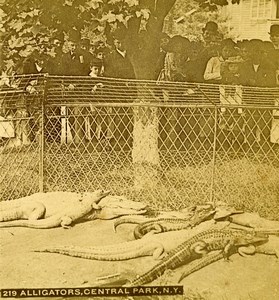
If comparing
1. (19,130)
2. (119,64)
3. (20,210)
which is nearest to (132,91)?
(119,64)

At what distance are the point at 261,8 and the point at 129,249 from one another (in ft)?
2.40

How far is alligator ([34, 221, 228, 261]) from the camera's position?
1.42m

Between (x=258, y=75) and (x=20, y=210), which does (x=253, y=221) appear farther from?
(x=20, y=210)

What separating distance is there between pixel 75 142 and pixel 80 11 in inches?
15.6

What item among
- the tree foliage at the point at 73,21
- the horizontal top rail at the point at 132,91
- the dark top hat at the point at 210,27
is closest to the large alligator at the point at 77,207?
the horizontal top rail at the point at 132,91

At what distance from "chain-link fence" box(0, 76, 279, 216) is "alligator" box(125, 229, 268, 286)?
12 centimetres

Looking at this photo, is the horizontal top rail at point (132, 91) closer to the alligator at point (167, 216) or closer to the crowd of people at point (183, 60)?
the crowd of people at point (183, 60)

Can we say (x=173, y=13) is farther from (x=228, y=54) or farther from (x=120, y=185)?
(x=120, y=185)

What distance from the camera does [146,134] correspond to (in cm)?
154

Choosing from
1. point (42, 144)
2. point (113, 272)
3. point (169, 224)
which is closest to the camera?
point (113, 272)

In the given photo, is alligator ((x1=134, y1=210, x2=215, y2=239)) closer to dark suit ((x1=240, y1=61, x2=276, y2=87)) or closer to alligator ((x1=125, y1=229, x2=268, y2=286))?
alligator ((x1=125, y1=229, x2=268, y2=286))

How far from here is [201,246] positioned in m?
1.43

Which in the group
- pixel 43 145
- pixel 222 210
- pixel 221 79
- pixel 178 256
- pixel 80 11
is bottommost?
pixel 178 256

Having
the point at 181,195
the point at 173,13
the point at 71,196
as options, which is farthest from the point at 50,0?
the point at 181,195
